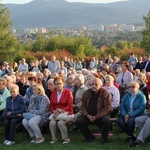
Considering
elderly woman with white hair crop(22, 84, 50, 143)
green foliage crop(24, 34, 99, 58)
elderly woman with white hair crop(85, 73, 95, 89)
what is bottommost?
green foliage crop(24, 34, 99, 58)

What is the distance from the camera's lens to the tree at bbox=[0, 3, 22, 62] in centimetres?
3116

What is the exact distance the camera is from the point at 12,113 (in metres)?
7.32

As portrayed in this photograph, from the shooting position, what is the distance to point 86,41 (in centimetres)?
4784

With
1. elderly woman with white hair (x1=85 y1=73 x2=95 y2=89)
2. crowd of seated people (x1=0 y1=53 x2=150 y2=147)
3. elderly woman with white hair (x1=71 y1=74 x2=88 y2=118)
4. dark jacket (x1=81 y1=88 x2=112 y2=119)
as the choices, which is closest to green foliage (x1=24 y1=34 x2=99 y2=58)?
elderly woman with white hair (x1=85 y1=73 x2=95 y2=89)

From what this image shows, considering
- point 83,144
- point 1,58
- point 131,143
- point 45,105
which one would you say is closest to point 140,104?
point 131,143

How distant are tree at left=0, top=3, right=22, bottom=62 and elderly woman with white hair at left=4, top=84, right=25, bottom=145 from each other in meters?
23.8

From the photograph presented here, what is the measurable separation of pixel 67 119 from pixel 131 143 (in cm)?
142

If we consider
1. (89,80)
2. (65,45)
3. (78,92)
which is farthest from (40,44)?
(78,92)

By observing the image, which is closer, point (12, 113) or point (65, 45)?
point (12, 113)

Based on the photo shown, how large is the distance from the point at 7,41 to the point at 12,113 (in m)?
25.5

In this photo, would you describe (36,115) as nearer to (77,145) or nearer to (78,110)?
(78,110)

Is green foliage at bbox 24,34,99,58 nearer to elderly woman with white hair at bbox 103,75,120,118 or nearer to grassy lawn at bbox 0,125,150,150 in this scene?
elderly woman with white hair at bbox 103,75,120,118

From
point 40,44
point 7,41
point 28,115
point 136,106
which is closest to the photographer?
point 136,106

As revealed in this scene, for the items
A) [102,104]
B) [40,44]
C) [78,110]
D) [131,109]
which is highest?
[102,104]
